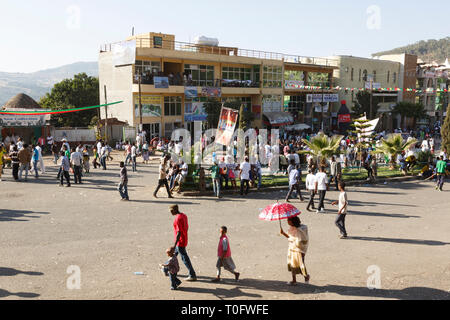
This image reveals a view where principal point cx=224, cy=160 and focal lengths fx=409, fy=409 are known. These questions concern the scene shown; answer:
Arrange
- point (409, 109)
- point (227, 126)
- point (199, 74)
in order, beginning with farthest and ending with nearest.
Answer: point (409, 109) < point (199, 74) < point (227, 126)

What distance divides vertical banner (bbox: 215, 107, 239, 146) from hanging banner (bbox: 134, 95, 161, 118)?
19386mm

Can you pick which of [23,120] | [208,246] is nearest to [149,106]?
[23,120]

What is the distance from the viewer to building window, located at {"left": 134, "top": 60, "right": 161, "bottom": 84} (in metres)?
34.5

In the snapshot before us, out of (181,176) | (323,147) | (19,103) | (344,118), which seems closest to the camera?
(181,176)

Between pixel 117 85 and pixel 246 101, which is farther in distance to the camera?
pixel 246 101

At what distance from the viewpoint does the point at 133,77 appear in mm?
34562

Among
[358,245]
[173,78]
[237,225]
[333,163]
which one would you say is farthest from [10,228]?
[173,78]

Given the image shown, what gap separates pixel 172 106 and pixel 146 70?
14.0 ft

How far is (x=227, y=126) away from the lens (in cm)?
1703

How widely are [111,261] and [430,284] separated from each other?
21.1 ft

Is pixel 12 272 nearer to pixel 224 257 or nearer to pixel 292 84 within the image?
pixel 224 257

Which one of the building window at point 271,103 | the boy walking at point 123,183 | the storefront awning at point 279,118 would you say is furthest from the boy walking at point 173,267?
the building window at point 271,103

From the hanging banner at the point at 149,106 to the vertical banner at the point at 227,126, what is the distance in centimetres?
1939
